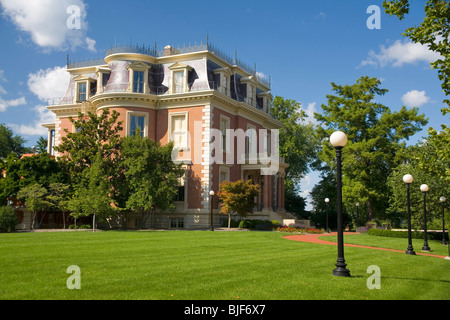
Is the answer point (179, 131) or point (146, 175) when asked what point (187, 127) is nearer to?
point (179, 131)

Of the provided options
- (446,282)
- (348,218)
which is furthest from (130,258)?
(348,218)

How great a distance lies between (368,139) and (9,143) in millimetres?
51891

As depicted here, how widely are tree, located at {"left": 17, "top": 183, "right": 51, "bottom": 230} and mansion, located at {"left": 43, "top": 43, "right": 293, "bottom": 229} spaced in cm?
723

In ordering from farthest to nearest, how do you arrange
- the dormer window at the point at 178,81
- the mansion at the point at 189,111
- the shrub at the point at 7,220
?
the dormer window at the point at 178,81
the mansion at the point at 189,111
the shrub at the point at 7,220

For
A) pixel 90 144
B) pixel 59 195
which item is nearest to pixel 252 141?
pixel 90 144

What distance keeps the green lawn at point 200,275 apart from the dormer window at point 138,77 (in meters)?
23.6

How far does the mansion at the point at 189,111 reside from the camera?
35.6 meters

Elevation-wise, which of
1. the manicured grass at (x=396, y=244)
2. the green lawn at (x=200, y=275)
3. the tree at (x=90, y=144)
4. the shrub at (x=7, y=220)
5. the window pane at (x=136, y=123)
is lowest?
the manicured grass at (x=396, y=244)

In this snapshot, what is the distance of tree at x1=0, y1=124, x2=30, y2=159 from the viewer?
2564 inches

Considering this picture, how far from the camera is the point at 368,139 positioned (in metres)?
43.5

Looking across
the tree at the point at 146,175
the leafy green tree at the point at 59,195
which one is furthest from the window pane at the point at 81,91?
the leafy green tree at the point at 59,195

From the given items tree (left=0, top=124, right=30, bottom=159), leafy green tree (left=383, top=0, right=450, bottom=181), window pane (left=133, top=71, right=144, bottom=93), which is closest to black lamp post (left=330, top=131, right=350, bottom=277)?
leafy green tree (left=383, top=0, right=450, bottom=181)

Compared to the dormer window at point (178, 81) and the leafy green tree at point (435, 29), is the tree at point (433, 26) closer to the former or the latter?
the leafy green tree at point (435, 29)
